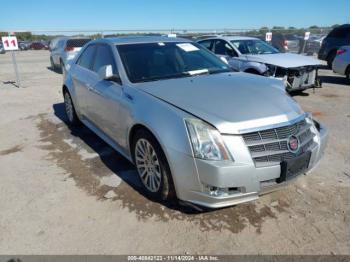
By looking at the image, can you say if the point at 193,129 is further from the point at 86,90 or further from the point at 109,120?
the point at 86,90

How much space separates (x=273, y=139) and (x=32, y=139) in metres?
4.38

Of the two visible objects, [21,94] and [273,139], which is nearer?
[273,139]

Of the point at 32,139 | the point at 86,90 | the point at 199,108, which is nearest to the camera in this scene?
the point at 199,108

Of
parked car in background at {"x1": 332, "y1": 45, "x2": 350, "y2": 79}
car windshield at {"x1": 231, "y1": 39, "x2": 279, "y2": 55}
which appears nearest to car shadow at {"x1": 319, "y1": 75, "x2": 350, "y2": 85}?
parked car in background at {"x1": 332, "y1": 45, "x2": 350, "y2": 79}

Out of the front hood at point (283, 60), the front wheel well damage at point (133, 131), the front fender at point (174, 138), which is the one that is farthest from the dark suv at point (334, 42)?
the front fender at point (174, 138)

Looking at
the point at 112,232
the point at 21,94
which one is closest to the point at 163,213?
the point at 112,232

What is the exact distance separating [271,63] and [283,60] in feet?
1.17

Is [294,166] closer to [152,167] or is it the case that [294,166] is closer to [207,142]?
[207,142]

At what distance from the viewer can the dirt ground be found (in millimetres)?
2688

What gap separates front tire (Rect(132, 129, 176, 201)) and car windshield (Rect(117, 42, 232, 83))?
0.76 metres

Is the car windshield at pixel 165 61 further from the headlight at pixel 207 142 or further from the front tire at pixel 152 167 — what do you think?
the headlight at pixel 207 142

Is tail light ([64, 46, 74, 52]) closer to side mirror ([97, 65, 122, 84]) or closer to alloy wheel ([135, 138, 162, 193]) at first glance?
side mirror ([97, 65, 122, 84])

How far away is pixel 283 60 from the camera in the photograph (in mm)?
7602

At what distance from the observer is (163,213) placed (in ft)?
10.3
